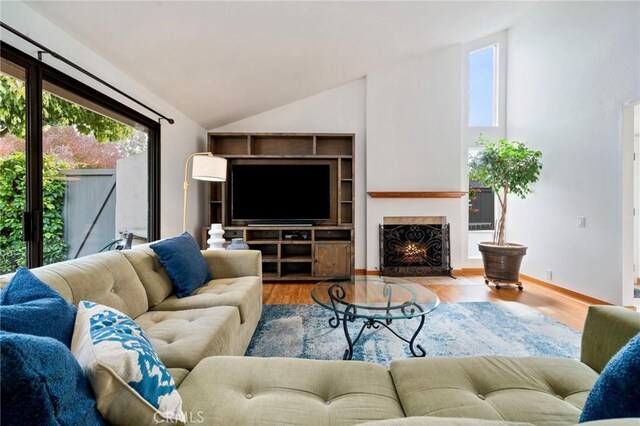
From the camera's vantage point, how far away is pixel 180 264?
2088 mm

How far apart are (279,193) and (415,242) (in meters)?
2.24

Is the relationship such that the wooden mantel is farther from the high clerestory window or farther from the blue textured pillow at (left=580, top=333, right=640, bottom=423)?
the blue textured pillow at (left=580, top=333, right=640, bottom=423)

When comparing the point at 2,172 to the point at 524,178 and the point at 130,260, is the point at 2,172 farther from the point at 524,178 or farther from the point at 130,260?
the point at 524,178

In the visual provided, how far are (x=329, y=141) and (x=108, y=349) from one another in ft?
13.7

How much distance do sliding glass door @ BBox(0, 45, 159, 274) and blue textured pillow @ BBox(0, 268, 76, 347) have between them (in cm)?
107

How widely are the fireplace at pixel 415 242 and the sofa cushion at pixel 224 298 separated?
8.73 ft

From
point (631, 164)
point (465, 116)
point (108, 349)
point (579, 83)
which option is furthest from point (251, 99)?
point (631, 164)

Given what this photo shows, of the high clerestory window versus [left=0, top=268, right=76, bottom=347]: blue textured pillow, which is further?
the high clerestory window

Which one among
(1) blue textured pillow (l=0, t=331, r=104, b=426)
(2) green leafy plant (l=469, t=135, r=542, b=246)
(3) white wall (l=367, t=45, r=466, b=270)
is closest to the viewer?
(1) blue textured pillow (l=0, t=331, r=104, b=426)

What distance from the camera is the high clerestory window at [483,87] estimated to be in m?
4.73

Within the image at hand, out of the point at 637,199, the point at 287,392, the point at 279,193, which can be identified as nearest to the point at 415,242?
the point at 279,193

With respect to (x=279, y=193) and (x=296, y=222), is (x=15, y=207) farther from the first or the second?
(x=296, y=222)

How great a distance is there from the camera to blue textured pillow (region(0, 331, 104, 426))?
0.51 meters

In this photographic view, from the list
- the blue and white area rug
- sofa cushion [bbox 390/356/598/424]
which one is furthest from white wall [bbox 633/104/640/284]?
sofa cushion [bbox 390/356/598/424]
